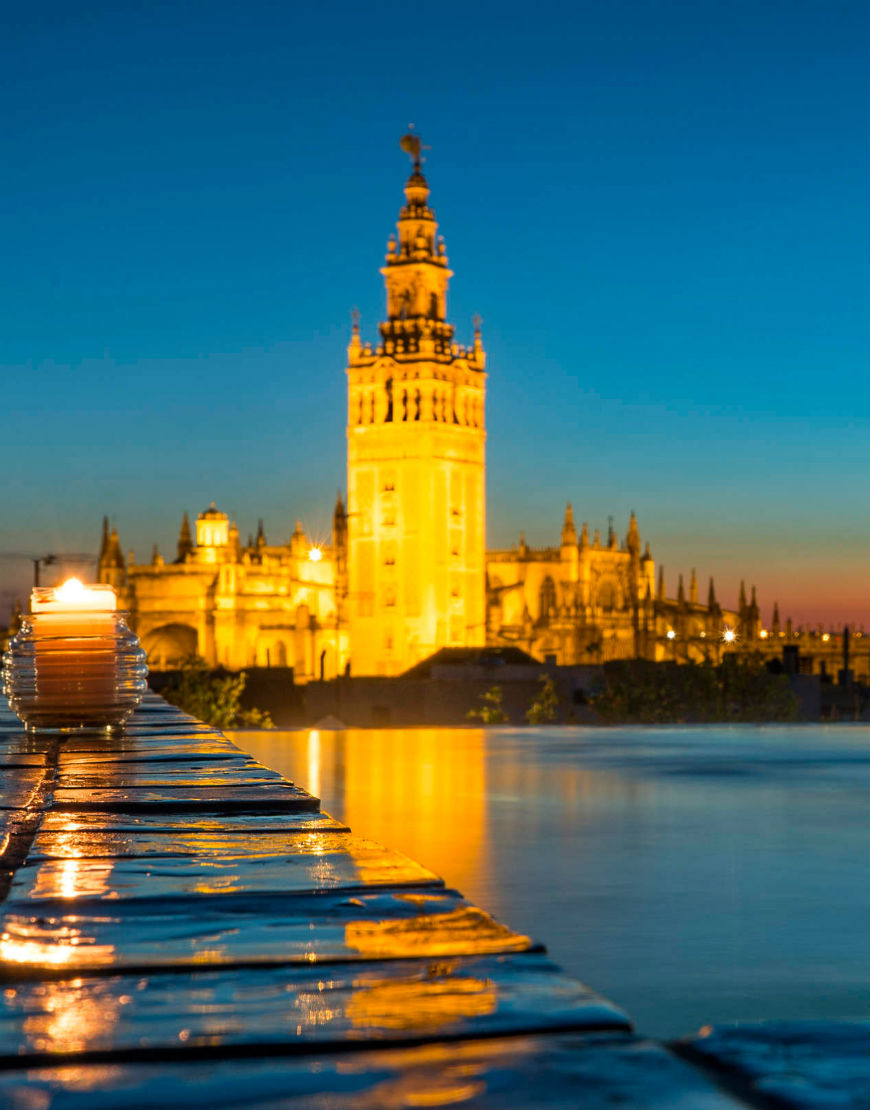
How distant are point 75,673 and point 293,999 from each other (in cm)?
344

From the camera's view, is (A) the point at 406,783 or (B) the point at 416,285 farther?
(B) the point at 416,285

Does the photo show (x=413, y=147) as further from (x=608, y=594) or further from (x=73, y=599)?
(x=73, y=599)

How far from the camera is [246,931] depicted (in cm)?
159

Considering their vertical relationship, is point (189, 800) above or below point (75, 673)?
below

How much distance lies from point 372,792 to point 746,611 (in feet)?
290

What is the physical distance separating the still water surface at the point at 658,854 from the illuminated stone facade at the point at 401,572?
7400 cm

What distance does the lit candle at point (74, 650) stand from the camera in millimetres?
4594

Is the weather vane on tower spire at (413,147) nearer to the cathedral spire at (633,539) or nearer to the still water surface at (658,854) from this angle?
the cathedral spire at (633,539)

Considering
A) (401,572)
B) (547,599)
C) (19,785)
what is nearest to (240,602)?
(401,572)

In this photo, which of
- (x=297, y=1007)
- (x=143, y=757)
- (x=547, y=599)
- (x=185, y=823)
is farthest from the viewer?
(x=547, y=599)

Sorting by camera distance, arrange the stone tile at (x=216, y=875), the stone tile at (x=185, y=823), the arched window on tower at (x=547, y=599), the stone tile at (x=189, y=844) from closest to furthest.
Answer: the stone tile at (x=216, y=875) → the stone tile at (x=189, y=844) → the stone tile at (x=185, y=823) → the arched window on tower at (x=547, y=599)

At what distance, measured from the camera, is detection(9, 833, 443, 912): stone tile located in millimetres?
1788

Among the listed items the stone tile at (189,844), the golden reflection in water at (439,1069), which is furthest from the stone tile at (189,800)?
the golden reflection in water at (439,1069)

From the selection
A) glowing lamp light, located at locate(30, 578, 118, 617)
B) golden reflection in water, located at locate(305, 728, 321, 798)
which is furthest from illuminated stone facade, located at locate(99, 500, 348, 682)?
glowing lamp light, located at locate(30, 578, 118, 617)
